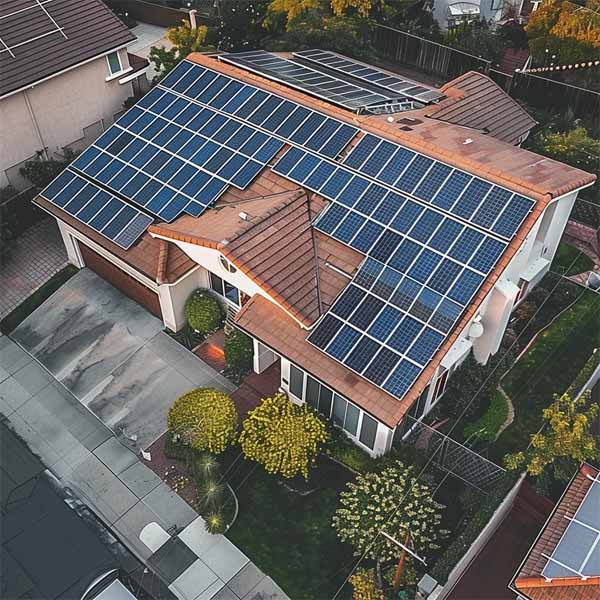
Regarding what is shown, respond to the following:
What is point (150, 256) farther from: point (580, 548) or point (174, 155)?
point (580, 548)

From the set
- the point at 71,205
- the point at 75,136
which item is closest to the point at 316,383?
the point at 71,205

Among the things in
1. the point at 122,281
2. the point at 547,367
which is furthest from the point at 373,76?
the point at 547,367

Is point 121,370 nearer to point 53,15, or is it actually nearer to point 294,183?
A: point 294,183

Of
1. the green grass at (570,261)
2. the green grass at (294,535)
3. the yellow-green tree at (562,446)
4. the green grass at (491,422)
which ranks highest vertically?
the yellow-green tree at (562,446)

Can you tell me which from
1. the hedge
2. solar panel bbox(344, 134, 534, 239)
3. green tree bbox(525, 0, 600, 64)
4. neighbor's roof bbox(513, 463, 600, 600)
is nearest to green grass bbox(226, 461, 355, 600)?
the hedge

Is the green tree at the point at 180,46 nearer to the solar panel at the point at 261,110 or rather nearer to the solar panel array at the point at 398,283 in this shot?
the solar panel at the point at 261,110

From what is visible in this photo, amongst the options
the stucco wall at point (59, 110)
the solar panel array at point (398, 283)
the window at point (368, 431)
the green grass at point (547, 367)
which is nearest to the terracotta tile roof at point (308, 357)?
the solar panel array at point (398, 283)

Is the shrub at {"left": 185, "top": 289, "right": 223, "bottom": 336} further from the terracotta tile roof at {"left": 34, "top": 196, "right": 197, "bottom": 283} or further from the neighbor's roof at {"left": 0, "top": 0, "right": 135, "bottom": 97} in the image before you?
the neighbor's roof at {"left": 0, "top": 0, "right": 135, "bottom": 97}
